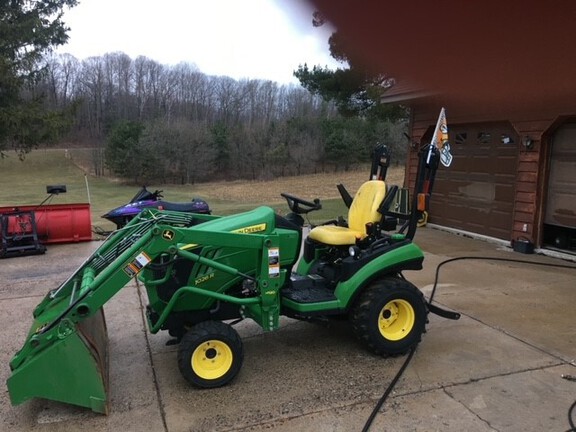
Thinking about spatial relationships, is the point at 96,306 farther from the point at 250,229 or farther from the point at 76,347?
the point at 250,229

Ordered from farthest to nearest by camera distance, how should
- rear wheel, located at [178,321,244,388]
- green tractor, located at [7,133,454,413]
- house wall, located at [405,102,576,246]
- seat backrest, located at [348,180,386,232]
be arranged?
house wall, located at [405,102,576,246]
seat backrest, located at [348,180,386,232]
rear wheel, located at [178,321,244,388]
green tractor, located at [7,133,454,413]

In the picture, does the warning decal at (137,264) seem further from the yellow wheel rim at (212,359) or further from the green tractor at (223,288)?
the yellow wheel rim at (212,359)

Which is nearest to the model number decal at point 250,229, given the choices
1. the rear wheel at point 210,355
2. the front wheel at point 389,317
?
the rear wheel at point 210,355

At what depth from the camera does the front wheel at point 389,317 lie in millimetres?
3738

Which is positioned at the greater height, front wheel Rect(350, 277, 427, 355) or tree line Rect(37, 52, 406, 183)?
tree line Rect(37, 52, 406, 183)

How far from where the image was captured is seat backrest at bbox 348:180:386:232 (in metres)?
4.15

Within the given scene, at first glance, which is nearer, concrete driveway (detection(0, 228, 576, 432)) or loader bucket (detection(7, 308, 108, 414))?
loader bucket (detection(7, 308, 108, 414))

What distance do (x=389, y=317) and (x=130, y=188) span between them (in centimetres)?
2860

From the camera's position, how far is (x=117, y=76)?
61500 mm

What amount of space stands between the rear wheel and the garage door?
21.2 ft

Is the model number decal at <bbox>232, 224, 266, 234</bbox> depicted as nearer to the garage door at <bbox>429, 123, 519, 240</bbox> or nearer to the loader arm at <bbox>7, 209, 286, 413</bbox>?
the loader arm at <bbox>7, 209, 286, 413</bbox>

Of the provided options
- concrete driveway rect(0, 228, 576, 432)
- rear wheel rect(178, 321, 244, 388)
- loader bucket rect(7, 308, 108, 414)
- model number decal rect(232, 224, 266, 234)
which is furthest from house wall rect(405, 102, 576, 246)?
loader bucket rect(7, 308, 108, 414)

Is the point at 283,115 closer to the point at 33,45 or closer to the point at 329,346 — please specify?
the point at 33,45

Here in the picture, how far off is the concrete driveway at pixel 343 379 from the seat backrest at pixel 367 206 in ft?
3.25
